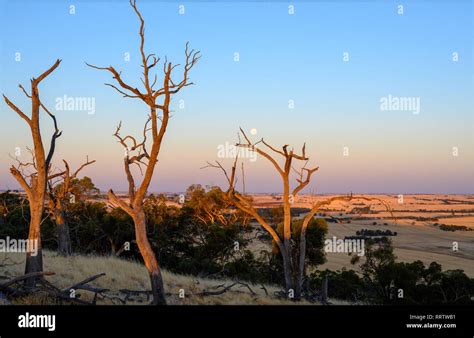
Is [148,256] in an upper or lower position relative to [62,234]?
upper

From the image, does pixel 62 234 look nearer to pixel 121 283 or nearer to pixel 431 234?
pixel 121 283

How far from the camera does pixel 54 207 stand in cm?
2208

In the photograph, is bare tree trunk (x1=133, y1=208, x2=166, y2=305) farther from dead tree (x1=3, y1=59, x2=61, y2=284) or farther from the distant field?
the distant field

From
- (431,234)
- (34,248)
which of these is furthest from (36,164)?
(431,234)

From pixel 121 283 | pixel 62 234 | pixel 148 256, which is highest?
pixel 148 256

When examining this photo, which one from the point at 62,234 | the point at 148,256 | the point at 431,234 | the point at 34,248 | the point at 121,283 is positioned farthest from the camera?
the point at 431,234

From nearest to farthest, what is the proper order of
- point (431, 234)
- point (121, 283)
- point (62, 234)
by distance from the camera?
point (121, 283) < point (62, 234) < point (431, 234)

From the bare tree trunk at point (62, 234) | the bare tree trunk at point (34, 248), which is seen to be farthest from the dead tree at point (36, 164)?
the bare tree trunk at point (62, 234)

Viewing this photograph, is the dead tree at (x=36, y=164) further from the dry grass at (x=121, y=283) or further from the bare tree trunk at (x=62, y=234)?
the bare tree trunk at (x=62, y=234)

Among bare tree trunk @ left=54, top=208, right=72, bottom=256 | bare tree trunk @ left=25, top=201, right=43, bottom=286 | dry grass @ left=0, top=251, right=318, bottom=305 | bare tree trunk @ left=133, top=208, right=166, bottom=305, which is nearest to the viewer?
bare tree trunk @ left=133, top=208, right=166, bottom=305

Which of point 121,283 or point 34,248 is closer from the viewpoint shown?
point 34,248

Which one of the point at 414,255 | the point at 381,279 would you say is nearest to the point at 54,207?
the point at 381,279

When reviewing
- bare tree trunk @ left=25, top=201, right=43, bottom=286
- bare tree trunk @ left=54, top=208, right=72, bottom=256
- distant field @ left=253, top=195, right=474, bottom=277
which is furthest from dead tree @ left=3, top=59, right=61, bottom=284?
distant field @ left=253, top=195, right=474, bottom=277

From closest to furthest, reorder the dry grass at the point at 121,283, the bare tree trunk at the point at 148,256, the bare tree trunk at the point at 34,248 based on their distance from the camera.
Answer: the bare tree trunk at the point at 148,256
the bare tree trunk at the point at 34,248
the dry grass at the point at 121,283
